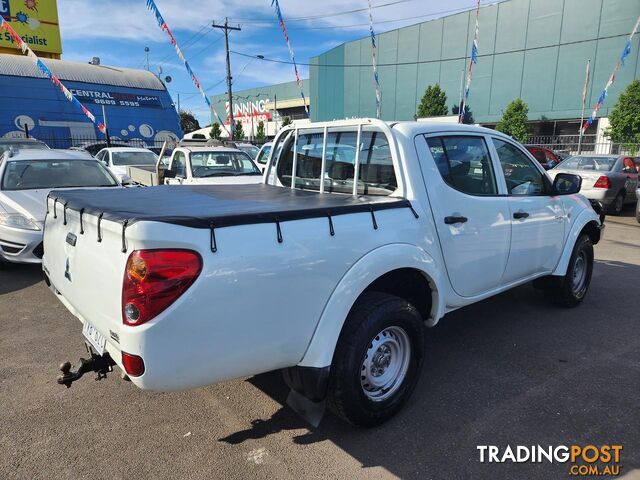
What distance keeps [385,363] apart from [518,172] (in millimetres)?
2304

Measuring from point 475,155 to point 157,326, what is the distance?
110 inches

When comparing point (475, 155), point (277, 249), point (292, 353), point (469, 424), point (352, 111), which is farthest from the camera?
point (352, 111)

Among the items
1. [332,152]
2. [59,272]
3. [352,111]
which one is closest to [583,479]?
[332,152]

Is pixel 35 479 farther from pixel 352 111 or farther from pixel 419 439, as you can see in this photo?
pixel 352 111

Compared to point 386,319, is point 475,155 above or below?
above

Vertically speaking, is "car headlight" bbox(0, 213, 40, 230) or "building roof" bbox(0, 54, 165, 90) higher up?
"building roof" bbox(0, 54, 165, 90)

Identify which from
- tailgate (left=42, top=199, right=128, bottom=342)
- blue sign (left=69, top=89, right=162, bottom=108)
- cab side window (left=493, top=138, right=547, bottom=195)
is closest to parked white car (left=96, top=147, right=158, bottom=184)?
tailgate (left=42, top=199, right=128, bottom=342)

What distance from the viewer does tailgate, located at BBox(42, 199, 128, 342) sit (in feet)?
7.10

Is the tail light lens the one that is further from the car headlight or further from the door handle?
the car headlight

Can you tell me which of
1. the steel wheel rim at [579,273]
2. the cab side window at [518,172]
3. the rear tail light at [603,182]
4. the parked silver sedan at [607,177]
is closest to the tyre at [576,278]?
the steel wheel rim at [579,273]

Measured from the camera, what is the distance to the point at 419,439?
2760 millimetres

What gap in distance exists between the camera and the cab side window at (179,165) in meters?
9.68

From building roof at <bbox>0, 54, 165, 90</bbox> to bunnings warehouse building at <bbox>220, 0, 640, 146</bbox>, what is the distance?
79.0 feet

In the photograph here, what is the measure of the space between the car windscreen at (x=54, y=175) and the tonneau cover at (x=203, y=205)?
387 centimetres
